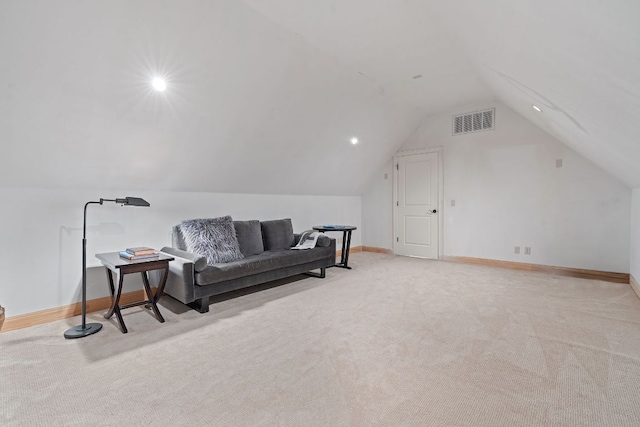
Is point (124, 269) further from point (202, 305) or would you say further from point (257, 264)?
point (257, 264)

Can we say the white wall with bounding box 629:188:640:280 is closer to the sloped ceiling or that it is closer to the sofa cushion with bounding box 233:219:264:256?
the sloped ceiling

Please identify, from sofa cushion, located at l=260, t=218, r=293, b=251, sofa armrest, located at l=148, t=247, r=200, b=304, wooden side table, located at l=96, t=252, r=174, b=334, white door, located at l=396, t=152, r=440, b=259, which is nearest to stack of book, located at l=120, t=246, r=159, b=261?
wooden side table, located at l=96, t=252, r=174, b=334

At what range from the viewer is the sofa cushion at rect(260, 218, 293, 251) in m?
4.46

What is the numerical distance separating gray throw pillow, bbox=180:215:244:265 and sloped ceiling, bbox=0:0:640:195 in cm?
59

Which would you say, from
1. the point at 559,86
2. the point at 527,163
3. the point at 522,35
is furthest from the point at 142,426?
the point at 527,163

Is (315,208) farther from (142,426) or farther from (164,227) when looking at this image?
(142,426)

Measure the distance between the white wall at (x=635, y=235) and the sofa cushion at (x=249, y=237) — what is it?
457 cm

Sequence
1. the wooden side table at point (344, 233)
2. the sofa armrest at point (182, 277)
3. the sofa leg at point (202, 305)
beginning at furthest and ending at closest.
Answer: the wooden side table at point (344, 233) < the sofa leg at point (202, 305) < the sofa armrest at point (182, 277)

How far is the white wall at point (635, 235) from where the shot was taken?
368 cm

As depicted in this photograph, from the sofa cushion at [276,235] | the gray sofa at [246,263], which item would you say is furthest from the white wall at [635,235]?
the sofa cushion at [276,235]

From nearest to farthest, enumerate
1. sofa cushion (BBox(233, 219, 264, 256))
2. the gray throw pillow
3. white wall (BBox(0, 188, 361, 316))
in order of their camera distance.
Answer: white wall (BBox(0, 188, 361, 316))
the gray throw pillow
sofa cushion (BBox(233, 219, 264, 256))

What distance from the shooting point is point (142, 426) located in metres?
1.54

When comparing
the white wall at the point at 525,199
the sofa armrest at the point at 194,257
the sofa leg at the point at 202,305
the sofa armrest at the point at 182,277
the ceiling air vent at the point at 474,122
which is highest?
the ceiling air vent at the point at 474,122

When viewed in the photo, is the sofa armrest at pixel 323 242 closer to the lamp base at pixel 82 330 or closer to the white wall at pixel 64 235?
the white wall at pixel 64 235
